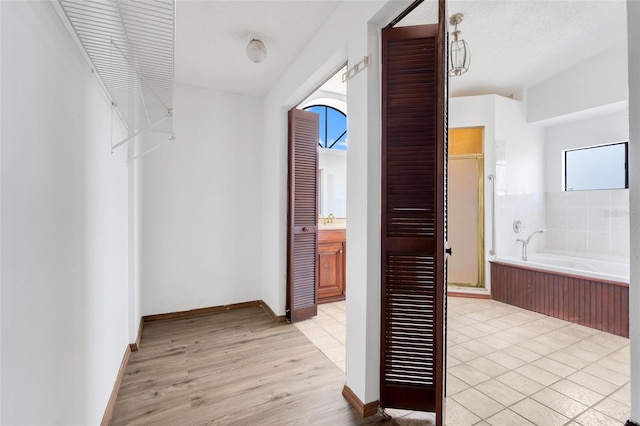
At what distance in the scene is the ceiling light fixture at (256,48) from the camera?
2.31m

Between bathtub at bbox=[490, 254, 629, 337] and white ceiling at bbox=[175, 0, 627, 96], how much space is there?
243 cm

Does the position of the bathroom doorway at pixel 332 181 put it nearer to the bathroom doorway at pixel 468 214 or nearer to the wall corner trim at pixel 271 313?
the wall corner trim at pixel 271 313

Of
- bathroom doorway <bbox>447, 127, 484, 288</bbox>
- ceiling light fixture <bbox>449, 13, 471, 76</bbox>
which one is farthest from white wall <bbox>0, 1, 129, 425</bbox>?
bathroom doorway <bbox>447, 127, 484, 288</bbox>

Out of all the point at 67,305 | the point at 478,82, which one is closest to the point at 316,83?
the point at 67,305

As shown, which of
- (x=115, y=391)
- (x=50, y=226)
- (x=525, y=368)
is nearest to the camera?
(x=50, y=226)

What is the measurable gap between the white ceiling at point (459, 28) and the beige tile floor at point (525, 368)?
253cm

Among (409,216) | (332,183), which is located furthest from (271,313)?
(409,216)

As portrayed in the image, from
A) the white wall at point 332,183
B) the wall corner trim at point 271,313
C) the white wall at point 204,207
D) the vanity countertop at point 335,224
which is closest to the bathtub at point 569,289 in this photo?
the vanity countertop at point 335,224

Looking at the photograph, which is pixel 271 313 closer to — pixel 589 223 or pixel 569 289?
pixel 569 289

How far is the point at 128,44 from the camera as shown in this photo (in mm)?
1131

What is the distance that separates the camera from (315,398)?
1.86 metres

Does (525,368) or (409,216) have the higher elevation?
(409,216)

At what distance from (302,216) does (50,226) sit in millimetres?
2306

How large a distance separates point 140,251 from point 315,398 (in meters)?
2.08
